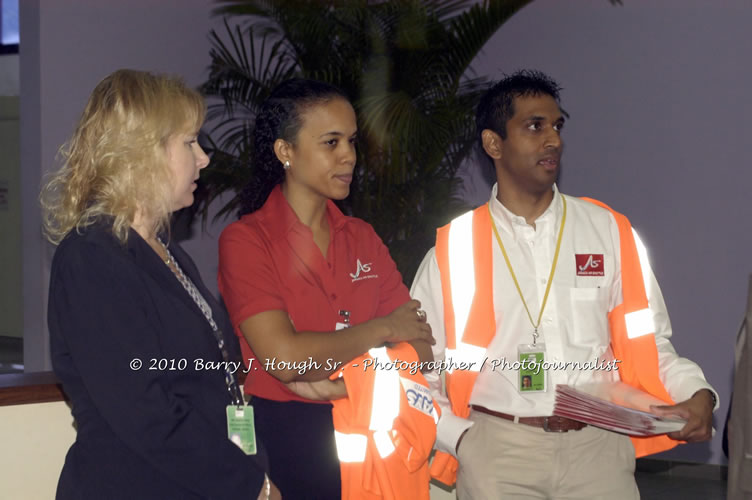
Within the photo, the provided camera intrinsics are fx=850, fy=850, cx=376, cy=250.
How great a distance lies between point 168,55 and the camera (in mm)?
7473

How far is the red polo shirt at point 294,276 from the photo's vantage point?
2158mm

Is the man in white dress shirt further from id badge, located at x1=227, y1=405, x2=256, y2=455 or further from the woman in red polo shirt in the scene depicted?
id badge, located at x1=227, y1=405, x2=256, y2=455

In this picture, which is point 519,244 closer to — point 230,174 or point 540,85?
point 540,85

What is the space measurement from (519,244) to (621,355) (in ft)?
1.46

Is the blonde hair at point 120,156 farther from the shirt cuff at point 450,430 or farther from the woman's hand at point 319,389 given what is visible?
the shirt cuff at point 450,430

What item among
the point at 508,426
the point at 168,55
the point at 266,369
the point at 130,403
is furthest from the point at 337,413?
the point at 168,55

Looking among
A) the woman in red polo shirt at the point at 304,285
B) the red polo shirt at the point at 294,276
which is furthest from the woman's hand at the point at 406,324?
the red polo shirt at the point at 294,276

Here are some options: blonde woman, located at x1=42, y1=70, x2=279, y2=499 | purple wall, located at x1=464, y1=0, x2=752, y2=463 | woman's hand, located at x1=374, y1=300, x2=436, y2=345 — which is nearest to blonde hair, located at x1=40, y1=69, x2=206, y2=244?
blonde woman, located at x1=42, y1=70, x2=279, y2=499

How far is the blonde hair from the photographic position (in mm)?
1726

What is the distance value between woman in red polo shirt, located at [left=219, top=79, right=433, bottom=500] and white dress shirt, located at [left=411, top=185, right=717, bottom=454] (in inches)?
8.4

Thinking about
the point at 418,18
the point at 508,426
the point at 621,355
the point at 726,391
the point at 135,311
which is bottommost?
the point at 726,391

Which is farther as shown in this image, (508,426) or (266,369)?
(508,426)

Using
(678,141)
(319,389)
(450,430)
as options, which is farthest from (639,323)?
(678,141)

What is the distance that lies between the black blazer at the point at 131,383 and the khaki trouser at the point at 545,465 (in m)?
0.85
